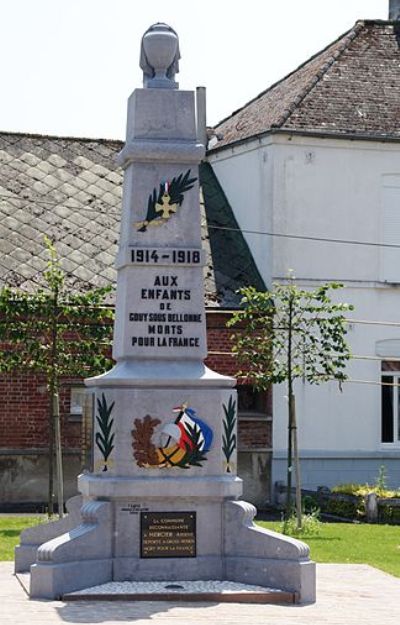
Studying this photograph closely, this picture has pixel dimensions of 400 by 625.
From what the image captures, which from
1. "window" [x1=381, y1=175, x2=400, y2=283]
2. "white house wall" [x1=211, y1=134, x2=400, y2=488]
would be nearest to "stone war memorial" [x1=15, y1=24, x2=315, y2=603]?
"white house wall" [x1=211, y1=134, x2=400, y2=488]

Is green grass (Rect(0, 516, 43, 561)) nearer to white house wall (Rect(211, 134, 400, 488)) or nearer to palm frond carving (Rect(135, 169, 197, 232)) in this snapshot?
palm frond carving (Rect(135, 169, 197, 232))

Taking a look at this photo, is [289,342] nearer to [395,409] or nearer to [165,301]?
[165,301]

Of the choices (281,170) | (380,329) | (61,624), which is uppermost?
(281,170)

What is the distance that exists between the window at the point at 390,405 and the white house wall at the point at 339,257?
0.67 feet

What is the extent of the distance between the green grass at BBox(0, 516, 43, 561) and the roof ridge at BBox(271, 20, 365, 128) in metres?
10.3

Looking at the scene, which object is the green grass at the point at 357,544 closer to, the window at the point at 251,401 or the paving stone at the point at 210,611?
the paving stone at the point at 210,611

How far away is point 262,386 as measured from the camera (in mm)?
25422

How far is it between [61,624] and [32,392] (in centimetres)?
1602

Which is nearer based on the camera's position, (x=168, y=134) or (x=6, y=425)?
(x=168, y=134)

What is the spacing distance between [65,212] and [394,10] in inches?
383

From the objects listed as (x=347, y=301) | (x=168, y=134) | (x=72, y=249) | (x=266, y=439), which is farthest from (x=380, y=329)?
(x=168, y=134)

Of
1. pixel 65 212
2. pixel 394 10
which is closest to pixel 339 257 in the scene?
pixel 65 212

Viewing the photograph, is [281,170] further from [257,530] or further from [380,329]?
[257,530]

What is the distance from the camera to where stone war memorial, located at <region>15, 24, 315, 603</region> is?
1589 cm
